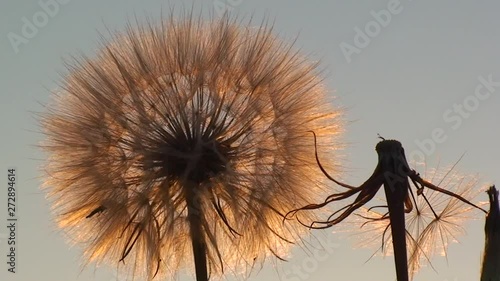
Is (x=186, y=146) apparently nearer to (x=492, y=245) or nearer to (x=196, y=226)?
(x=196, y=226)

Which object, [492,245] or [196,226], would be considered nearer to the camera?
[492,245]

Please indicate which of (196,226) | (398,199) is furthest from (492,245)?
(196,226)

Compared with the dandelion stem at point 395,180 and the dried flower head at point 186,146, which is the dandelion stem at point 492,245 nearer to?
the dandelion stem at point 395,180

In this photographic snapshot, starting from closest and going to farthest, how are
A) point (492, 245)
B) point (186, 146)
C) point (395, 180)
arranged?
point (492, 245) → point (395, 180) → point (186, 146)

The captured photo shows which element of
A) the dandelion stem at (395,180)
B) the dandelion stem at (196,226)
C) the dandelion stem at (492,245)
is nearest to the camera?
the dandelion stem at (492,245)

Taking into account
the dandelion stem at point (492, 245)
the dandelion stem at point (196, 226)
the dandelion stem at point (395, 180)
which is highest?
the dandelion stem at point (196, 226)

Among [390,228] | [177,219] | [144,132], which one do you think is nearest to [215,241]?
[177,219]

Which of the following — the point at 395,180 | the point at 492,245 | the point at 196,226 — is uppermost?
the point at 196,226

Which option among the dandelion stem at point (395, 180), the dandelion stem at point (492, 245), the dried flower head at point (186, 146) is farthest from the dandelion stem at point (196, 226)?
the dandelion stem at point (492, 245)
